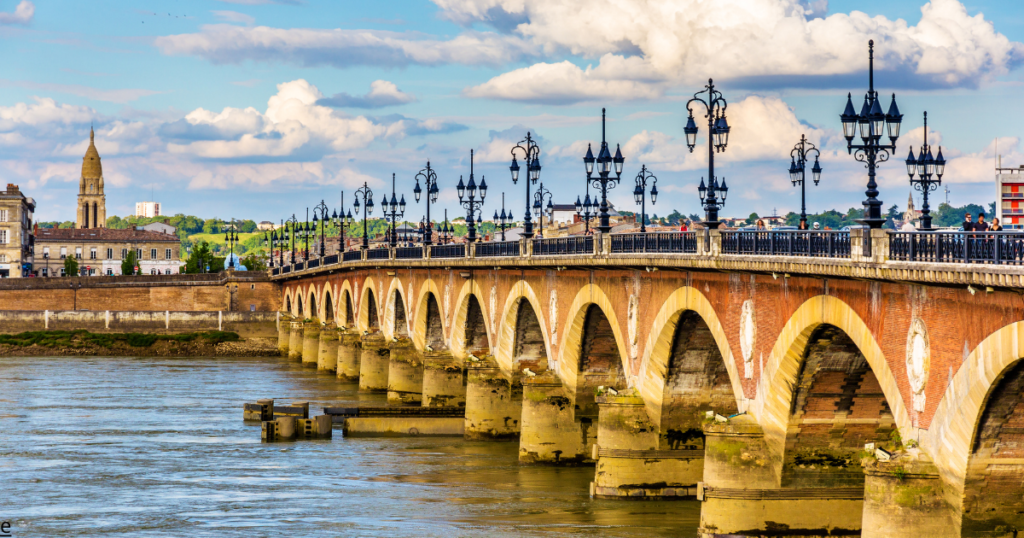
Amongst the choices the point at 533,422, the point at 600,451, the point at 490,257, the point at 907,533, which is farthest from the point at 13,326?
the point at 907,533

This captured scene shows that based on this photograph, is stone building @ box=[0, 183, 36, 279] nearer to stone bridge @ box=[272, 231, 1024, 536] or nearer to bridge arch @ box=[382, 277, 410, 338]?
bridge arch @ box=[382, 277, 410, 338]

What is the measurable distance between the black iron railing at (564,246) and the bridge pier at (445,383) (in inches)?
495

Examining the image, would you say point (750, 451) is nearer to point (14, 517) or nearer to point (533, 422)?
point (533, 422)

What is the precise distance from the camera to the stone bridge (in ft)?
54.9

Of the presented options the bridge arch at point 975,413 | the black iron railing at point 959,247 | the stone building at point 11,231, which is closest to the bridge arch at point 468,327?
the black iron railing at point 959,247

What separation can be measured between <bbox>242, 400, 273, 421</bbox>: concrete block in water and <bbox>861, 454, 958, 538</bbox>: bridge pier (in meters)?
31.7

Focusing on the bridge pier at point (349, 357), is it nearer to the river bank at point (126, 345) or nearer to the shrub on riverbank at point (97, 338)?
the river bank at point (126, 345)

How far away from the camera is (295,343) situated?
297ft

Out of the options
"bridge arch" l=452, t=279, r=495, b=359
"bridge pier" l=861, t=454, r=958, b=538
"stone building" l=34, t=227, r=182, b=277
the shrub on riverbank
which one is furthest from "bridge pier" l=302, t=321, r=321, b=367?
"stone building" l=34, t=227, r=182, b=277

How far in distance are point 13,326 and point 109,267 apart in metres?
83.7

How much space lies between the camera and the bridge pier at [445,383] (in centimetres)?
5050

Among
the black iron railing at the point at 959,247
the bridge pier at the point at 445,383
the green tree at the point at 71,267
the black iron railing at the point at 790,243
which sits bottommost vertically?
the bridge pier at the point at 445,383

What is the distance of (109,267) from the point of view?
173 m

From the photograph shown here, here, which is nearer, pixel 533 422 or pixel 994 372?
pixel 994 372
